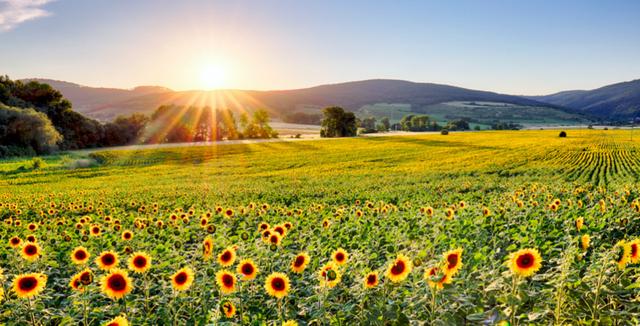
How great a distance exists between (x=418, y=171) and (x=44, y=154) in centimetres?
5030

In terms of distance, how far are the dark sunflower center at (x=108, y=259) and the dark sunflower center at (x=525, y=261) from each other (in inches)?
154

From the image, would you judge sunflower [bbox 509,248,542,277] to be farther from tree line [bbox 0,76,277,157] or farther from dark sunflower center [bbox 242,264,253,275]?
tree line [bbox 0,76,277,157]

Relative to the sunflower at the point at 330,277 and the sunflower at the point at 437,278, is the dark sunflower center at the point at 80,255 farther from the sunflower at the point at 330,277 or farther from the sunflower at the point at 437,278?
the sunflower at the point at 437,278

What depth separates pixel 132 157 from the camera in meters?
57.5

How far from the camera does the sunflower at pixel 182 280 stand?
A: 377 centimetres

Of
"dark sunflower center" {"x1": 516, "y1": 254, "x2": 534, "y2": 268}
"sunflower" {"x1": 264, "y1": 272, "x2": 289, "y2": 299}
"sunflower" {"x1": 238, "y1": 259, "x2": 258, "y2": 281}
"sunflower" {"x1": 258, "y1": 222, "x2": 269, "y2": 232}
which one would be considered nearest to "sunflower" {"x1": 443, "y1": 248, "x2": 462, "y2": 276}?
"dark sunflower center" {"x1": 516, "y1": 254, "x2": 534, "y2": 268}

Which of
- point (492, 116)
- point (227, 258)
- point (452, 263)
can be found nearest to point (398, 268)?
point (452, 263)

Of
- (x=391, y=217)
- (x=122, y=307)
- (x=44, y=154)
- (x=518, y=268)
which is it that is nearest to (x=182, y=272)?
(x=122, y=307)

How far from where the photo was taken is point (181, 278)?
3875 millimetres

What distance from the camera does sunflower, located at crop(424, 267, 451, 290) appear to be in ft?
9.43

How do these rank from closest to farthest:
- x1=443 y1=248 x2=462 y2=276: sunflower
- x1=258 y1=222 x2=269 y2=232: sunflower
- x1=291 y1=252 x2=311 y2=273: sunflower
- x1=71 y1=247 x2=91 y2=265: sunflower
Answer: x1=443 y1=248 x2=462 y2=276: sunflower < x1=291 y1=252 x2=311 y2=273: sunflower < x1=71 y1=247 x2=91 y2=265: sunflower < x1=258 y1=222 x2=269 y2=232: sunflower

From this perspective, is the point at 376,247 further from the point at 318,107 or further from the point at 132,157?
the point at 318,107

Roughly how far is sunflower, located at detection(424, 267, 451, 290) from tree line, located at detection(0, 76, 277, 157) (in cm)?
6156

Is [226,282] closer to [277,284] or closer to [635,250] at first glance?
[277,284]
